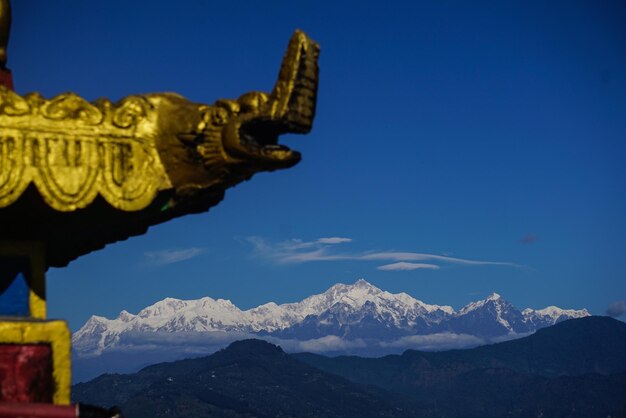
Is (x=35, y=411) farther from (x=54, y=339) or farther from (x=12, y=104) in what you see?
(x=12, y=104)

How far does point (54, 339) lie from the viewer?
4488mm

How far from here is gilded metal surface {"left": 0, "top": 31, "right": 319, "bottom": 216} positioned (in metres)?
4.57

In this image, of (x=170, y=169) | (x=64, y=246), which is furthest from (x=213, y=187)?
(x=64, y=246)

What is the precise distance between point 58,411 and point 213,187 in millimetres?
1373

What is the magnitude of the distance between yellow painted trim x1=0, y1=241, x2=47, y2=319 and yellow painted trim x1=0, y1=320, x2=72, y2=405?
546 millimetres

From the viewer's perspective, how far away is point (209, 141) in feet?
15.5

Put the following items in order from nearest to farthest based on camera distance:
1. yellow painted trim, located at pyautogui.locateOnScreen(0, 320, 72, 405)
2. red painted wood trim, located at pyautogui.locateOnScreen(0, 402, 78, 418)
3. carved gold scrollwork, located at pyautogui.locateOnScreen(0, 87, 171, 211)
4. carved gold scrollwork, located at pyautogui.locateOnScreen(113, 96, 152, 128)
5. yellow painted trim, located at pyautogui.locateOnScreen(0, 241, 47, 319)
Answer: red painted wood trim, located at pyautogui.locateOnScreen(0, 402, 78, 418)
yellow painted trim, located at pyautogui.locateOnScreen(0, 320, 72, 405)
carved gold scrollwork, located at pyautogui.locateOnScreen(0, 87, 171, 211)
carved gold scrollwork, located at pyautogui.locateOnScreen(113, 96, 152, 128)
yellow painted trim, located at pyautogui.locateOnScreen(0, 241, 47, 319)

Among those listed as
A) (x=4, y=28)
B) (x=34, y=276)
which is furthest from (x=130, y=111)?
(x=4, y=28)

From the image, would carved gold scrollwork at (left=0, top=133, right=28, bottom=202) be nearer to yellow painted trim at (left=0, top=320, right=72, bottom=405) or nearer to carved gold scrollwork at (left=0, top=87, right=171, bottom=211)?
carved gold scrollwork at (left=0, top=87, right=171, bottom=211)

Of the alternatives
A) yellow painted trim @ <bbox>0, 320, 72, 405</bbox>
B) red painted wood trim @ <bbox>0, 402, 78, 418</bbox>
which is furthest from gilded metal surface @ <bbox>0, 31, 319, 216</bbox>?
red painted wood trim @ <bbox>0, 402, 78, 418</bbox>

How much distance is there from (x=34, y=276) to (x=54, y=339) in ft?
2.21

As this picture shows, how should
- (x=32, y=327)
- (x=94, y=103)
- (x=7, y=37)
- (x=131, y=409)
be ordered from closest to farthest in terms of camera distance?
(x=32, y=327), (x=94, y=103), (x=7, y=37), (x=131, y=409)

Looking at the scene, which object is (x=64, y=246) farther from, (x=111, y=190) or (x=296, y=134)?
(x=296, y=134)

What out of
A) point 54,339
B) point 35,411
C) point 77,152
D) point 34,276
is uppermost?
point 77,152
